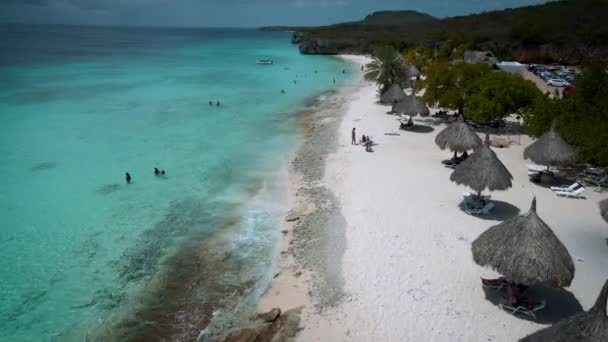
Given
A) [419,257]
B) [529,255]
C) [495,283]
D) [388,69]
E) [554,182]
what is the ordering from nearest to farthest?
[529,255] < [495,283] < [419,257] < [554,182] < [388,69]

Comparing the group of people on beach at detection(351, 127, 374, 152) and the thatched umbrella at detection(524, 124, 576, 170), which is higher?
the thatched umbrella at detection(524, 124, 576, 170)

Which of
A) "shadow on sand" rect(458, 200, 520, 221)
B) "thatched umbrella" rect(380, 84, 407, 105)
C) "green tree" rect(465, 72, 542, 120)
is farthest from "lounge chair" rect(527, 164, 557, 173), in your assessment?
"thatched umbrella" rect(380, 84, 407, 105)

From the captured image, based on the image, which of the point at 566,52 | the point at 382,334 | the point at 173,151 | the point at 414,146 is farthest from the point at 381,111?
the point at 566,52

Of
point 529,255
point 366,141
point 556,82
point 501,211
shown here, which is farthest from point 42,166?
point 556,82

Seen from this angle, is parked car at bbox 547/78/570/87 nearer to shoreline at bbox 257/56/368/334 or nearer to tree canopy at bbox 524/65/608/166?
tree canopy at bbox 524/65/608/166

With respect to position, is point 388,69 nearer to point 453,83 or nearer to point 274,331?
point 453,83

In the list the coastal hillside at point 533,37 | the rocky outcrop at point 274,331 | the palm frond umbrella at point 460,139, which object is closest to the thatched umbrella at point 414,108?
the palm frond umbrella at point 460,139
